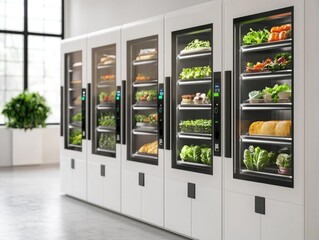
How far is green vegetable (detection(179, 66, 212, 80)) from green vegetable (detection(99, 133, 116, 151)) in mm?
2179

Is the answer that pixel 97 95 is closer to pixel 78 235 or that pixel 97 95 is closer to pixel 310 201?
pixel 78 235

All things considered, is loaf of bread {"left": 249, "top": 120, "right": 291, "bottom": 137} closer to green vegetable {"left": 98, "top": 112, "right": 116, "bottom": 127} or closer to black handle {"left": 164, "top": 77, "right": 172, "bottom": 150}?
black handle {"left": 164, "top": 77, "right": 172, "bottom": 150}

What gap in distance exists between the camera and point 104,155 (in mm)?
8375

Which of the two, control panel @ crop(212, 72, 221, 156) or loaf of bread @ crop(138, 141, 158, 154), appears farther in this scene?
loaf of bread @ crop(138, 141, 158, 154)

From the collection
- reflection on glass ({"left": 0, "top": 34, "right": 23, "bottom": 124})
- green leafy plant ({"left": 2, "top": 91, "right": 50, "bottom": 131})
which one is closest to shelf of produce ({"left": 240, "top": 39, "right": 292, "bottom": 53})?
green leafy plant ({"left": 2, "top": 91, "right": 50, "bottom": 131})

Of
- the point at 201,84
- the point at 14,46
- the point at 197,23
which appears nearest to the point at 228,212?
the point at 201,84

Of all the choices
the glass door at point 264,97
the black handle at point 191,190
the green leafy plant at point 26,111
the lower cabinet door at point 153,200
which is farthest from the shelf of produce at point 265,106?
the green leafy plant at point 26,111

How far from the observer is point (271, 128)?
5520 millimetres

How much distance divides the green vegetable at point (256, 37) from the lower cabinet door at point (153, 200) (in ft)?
7.05

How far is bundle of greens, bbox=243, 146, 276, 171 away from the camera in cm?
559

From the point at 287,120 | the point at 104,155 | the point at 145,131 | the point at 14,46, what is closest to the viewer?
the point at 287,120

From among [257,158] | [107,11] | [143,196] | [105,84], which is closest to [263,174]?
[257,158]

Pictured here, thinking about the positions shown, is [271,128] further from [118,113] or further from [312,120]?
[118,113]

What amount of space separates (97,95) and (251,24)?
143 inches
